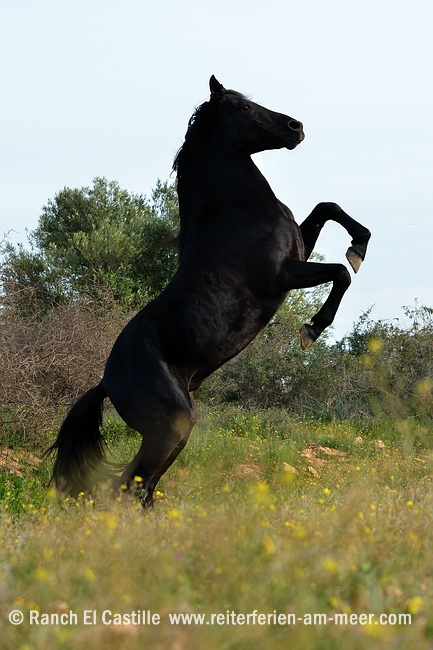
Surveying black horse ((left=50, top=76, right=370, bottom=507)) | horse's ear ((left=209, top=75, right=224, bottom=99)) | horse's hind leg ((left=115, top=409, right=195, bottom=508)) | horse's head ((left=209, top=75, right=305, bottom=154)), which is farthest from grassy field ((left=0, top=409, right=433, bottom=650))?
horse's ear ((left=209, top=75, right=224, bottom=99))

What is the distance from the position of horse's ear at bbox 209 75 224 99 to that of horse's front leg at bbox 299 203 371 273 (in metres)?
1.23

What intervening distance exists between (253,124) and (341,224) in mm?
1128

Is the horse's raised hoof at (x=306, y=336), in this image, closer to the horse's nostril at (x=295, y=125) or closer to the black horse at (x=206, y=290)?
the black horse at (x=206, y=290)

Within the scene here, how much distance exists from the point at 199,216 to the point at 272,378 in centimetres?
1082

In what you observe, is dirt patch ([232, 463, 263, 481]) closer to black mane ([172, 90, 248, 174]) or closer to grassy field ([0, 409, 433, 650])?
black mane ([172, 90, 248, 174])

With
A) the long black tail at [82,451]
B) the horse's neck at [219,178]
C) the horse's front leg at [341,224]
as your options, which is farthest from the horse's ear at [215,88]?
the long black tail at [82,451]

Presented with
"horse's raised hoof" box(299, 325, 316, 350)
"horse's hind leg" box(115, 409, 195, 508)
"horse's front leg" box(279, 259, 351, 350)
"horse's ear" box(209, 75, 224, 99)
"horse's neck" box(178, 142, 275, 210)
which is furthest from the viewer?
"horse's ear" box(209, 75, 224, 99)

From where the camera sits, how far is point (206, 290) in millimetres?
5375

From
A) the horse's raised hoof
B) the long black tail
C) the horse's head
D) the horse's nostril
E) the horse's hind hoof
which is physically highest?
the horse's nostril

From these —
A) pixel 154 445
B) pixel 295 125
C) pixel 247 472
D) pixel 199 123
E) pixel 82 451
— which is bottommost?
pixel 82 451

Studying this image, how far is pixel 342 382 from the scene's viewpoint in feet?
46.9

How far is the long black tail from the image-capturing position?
5.53 meters

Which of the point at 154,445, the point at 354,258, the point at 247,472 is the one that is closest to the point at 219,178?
the point at 354,258

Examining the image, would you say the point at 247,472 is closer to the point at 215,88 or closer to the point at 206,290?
the point at 206,290
